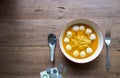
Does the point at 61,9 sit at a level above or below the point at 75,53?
above

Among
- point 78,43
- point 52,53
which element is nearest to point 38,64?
point 52,53

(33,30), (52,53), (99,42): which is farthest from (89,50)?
(33,30)

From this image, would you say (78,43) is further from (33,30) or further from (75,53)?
(33,30)

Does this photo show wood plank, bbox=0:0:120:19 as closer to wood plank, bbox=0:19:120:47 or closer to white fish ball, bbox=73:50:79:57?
wood plank, bbox=0:19:120:47

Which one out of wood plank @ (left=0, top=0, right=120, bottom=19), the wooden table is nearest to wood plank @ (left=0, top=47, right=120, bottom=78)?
the wooden table

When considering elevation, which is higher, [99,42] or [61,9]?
[61,9]

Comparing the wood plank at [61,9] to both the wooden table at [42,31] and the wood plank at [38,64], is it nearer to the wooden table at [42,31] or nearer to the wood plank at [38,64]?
the wooden table at [42,31]

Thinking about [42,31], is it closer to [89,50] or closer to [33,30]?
[33,30]

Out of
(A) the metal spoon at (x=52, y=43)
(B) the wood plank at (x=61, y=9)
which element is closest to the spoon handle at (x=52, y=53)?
(A) the metal spoon at (x=52, y=43)
